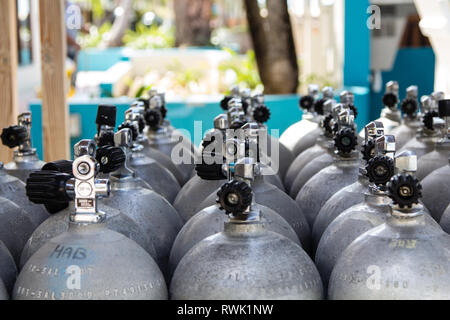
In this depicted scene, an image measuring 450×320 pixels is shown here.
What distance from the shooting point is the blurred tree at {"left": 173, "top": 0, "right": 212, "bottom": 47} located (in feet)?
52.2

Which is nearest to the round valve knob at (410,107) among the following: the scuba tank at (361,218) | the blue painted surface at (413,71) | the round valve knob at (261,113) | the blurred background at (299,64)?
the round valve knob at (261,113)

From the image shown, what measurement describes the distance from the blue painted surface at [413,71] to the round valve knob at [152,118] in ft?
15.3

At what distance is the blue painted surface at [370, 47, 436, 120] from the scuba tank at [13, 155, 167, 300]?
20.6 ft

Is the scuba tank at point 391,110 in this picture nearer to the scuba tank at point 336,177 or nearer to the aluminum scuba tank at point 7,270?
the scuba tank at point 336,177

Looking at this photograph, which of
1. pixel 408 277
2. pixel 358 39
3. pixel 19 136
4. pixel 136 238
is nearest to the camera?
pixel 408 277

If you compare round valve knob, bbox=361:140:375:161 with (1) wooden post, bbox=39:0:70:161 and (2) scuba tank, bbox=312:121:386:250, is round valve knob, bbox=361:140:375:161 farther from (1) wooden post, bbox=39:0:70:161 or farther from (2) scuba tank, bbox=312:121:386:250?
(1) wooden post, bbox=39:0:70:161

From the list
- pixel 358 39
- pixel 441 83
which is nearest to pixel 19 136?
pixel 441 83

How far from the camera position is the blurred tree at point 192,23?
15.9 meters

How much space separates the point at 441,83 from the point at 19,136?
327cm

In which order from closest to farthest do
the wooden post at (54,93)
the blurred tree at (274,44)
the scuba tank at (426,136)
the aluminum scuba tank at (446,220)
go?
the aluminum scuba tank at (446,220)
the scuba tank at (426,136)
the wooden post at (54,93)
the blurred tree at (274,44)

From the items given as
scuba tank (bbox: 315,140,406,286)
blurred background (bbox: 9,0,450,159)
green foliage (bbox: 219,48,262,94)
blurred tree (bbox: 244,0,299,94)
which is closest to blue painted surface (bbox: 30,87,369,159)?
blurred background (bbox: 9,0,450,159)

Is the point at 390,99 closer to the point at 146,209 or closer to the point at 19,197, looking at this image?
the point at 146,209
